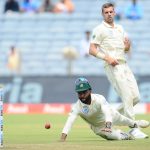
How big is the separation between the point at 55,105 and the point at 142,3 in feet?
20.2

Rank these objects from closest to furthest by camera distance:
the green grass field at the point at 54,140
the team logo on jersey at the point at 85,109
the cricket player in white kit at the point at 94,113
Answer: the green grass field at the point at 54,140, the cricket player in white kit at the point at 94,113, the team logo on jersey at the point at 85,109

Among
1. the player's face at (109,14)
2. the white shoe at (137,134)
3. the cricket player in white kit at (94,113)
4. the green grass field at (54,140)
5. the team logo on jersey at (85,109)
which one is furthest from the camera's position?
the player's face at (109,14)

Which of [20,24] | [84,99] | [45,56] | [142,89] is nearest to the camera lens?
[84,99]

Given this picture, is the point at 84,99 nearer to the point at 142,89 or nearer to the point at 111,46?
the point at 111,46

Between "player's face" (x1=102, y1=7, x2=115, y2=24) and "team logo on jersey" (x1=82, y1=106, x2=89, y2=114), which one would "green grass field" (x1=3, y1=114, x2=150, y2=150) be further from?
"player's face" (x1=102, y1=7, x2=115, y2=24)

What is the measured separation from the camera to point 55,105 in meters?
20.6

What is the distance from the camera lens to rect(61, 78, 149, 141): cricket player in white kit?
33.1 feet

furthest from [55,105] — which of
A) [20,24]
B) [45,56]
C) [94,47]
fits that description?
[94,47]

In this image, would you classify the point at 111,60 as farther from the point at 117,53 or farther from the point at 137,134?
the point at 137,134

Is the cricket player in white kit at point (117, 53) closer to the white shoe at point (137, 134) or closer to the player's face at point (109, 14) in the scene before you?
the player's face at point (109, 14)

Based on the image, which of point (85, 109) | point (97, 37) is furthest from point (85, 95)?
point (97, 37)

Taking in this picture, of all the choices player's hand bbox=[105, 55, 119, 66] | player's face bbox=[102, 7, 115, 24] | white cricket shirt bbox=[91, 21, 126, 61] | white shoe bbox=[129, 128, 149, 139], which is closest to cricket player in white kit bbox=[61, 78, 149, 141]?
white shoe bbox=[129, 128, 149, 139]

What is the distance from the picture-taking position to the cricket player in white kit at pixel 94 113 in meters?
10.1

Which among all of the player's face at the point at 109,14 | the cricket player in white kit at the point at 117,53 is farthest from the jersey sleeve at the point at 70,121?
the player's face at the point at 109,14
